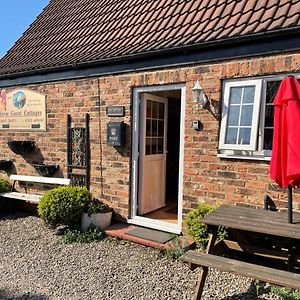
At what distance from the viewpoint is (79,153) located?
6.52 meters

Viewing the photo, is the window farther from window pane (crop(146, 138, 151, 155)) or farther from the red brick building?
window pane (crop(146, 138, 151, 155))

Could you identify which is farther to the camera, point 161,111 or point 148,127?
point 161,111

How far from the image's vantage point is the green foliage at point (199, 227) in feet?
14.8

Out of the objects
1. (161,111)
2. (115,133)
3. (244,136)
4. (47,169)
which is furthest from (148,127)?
(47,169)

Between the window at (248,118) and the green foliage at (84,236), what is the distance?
8.39 ft

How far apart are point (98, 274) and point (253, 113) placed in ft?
10.2

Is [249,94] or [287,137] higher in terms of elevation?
[249,94]

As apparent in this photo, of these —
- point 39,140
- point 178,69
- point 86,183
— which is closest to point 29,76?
point 39,140

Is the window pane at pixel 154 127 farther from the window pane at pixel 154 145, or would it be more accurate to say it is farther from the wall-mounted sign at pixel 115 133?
the wall-mounted sign at pixel 115 133

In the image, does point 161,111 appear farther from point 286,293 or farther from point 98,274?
point 286,293

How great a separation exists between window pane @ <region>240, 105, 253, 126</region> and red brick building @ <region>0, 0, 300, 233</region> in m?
0.01

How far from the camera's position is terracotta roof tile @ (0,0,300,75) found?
468 centimetres

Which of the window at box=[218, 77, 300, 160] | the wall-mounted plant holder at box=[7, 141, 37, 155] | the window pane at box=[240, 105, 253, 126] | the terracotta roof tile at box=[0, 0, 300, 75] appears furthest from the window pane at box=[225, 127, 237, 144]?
the wall-mounted plant holder at box=[7, 141, 37, 155]

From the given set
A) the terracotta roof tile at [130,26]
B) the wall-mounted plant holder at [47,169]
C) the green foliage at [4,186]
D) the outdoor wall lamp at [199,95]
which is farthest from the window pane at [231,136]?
the green foliage at [4,186]
